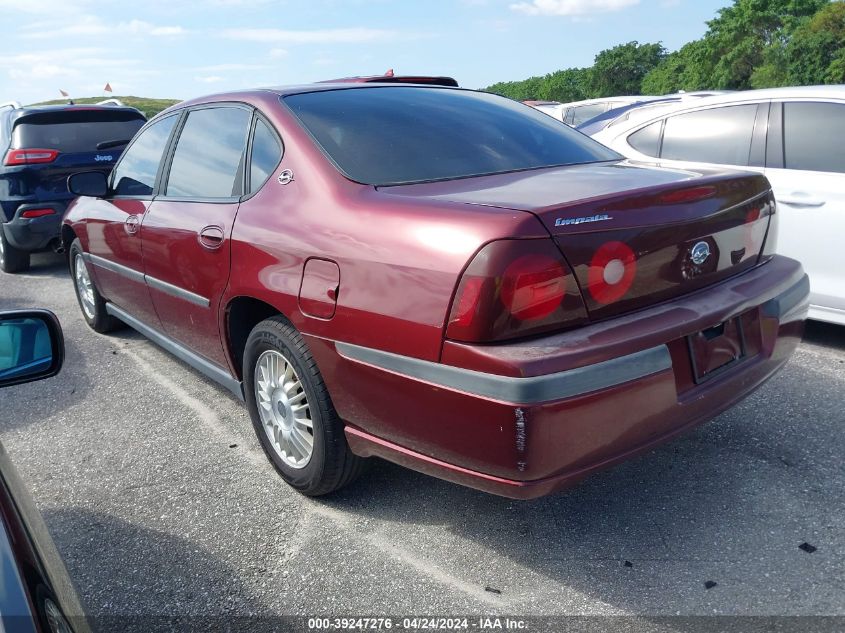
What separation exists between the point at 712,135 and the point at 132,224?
148 inches

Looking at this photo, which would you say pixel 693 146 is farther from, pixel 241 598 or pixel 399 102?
pixel 241 598

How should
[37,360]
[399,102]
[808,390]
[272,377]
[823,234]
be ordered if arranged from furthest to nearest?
[823,234] → [808,390] → [399,102] → [272,377] → [37,360]

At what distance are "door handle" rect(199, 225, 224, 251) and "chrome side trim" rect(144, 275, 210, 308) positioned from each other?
0.26 metres

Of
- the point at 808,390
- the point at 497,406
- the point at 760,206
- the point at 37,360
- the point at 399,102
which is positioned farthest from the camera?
the point at 808,390

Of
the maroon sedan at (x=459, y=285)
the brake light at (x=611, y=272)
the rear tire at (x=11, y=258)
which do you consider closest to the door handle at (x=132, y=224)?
the maroon sedan at (x=459, y=285)

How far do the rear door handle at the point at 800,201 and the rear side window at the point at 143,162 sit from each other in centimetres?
359

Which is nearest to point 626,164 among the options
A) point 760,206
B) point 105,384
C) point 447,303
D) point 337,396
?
point 760,206

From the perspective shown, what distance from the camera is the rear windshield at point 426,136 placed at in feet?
8.84

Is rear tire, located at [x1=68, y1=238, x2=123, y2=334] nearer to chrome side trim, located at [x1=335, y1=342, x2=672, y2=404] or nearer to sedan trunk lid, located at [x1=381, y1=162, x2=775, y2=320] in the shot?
sedan trunk lid, located at [x1=381, y1=162, x2=775, y2=320]

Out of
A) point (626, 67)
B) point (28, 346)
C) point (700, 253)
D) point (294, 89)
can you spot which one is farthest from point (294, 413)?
point (626, 67)

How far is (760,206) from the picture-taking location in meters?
2.68

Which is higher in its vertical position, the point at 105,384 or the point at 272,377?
the point at 272,377

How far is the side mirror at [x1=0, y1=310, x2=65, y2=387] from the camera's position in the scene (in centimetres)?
151

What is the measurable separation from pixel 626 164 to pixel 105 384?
3246 millimetres
